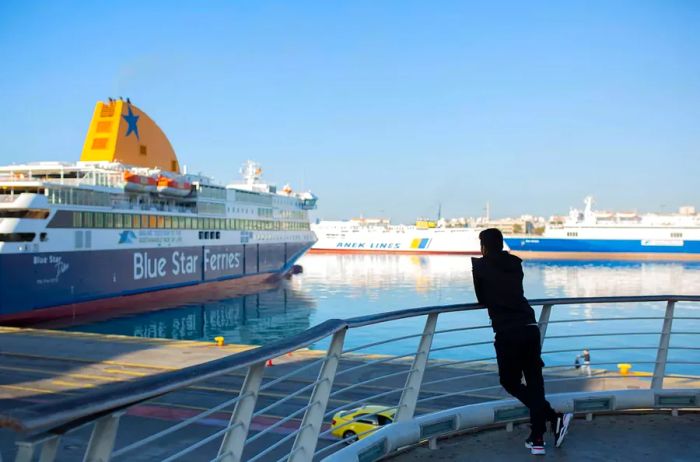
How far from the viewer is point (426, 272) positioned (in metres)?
58.4

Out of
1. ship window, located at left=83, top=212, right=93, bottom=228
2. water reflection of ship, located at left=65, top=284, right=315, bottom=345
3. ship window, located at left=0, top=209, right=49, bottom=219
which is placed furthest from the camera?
ship window, located at left=83, top=212, right=93, bottom=228

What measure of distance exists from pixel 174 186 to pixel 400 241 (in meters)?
63.2

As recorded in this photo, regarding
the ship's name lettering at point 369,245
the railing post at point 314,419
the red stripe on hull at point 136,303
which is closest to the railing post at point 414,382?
the railing post at point 314,419

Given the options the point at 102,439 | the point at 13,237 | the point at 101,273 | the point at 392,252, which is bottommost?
the point at 392,252

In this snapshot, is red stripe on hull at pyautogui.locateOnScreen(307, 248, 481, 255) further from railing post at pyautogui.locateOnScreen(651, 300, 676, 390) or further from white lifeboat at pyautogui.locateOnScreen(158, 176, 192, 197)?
railing post at pyautogui.locateOnScreen(651, 300, 676, 390)

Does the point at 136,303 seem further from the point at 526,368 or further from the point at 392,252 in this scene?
the point at 392,252

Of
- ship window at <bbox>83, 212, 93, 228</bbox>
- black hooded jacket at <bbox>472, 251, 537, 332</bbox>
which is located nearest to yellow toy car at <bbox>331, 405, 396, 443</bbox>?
black hooded jacket at <bbox>472, 251, 537, 332</bbox>

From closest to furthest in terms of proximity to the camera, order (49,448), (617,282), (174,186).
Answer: (49,448), (174,186), (617,282)

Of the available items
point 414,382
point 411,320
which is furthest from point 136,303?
point 414,382

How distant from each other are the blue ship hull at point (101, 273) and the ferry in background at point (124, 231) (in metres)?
0.05

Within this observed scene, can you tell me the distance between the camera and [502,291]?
369 cm

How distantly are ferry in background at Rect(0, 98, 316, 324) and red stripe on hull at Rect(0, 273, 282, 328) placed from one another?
8 cm

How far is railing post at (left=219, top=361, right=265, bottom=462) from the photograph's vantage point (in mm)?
2146

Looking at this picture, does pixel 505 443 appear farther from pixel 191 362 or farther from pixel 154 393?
pixel 191 362
